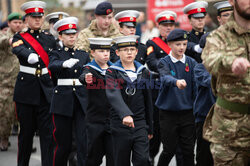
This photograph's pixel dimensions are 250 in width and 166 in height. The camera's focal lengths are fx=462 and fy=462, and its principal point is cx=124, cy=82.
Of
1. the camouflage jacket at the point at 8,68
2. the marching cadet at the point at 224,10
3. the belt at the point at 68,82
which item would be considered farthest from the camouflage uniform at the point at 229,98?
the camouflage jacket at the point at 8,68

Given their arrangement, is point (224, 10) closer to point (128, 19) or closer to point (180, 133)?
point (128, 19)

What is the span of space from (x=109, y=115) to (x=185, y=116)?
988 mm

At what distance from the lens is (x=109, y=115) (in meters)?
5.77

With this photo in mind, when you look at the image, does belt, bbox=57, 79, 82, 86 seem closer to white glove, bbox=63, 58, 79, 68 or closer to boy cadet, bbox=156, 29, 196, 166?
white glove, bbox=63, 58, 79, 68

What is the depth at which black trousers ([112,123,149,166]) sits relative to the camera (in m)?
5.17

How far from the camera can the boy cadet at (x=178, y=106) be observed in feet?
19.4

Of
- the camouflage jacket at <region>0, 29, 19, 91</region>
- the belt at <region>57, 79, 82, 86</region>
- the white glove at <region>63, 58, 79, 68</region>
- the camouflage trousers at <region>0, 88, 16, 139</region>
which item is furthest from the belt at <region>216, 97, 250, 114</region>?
the camouflage jacket at <region>0, 29, 19, 91</region>

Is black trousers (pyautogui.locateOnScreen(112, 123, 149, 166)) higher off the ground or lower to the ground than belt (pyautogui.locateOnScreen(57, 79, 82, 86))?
lower

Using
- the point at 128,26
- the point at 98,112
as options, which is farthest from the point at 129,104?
the point at 128,26

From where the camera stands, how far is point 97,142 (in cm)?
576

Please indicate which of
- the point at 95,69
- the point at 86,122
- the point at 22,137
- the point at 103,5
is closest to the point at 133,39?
the point at 95,69

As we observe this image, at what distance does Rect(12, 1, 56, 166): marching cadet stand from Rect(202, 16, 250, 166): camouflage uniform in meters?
3.26

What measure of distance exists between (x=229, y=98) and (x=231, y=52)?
1.25 ft

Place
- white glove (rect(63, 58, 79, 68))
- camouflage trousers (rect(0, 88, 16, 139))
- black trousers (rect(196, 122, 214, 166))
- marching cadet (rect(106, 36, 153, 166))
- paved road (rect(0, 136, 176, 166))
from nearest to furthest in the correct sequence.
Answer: marching cadet (rect(106, 36, 153, 166)) < black trousers (rect(196, 122, 214, 166)) < white glove (rect(63, 58, 79, 68)) < paved road (rect(0, 136, 176, 166)) < camouflage trousers (rect(0, 88, 16, 139))
